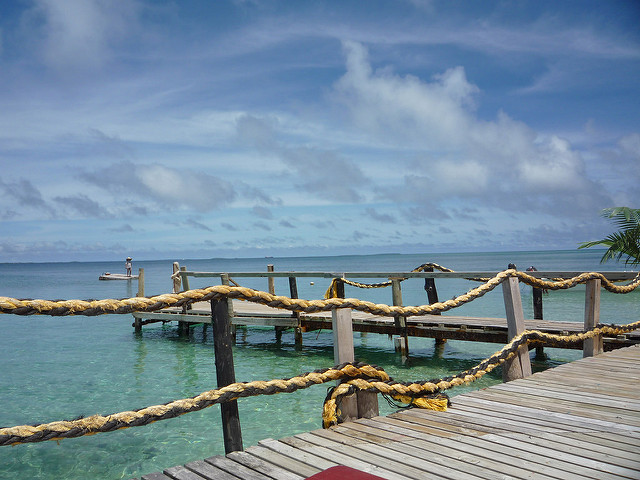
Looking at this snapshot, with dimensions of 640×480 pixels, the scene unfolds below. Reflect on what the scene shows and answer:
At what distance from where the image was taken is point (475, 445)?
3363 millimetres

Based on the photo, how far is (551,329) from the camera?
9.52 metres

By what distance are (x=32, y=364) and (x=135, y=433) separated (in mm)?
7944

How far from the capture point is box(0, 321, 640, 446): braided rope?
2654mm

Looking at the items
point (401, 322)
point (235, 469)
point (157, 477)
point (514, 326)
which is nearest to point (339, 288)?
point (401, 322)

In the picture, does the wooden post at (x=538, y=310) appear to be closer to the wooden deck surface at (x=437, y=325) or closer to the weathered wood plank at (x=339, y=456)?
the wooden deck surface at (x=437, y=325)

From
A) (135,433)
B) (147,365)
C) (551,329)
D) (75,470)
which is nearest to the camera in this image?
(75,470)

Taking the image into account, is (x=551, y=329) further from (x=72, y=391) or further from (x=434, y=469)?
(x=72, y=391)

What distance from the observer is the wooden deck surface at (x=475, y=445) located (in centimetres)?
292

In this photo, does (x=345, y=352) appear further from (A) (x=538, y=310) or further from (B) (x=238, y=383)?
(A) (x=538, y=310)

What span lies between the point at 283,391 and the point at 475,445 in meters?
1.37

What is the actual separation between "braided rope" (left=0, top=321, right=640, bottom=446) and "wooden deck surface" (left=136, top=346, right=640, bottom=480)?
0.59 feet

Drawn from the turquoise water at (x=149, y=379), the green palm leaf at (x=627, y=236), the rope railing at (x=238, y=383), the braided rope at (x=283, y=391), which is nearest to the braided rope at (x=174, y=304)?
the rope railing at (x=238, y=383)

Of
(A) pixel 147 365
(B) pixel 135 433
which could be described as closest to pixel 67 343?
(A) pixel 147 365

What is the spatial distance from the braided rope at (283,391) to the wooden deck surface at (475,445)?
181 mm
